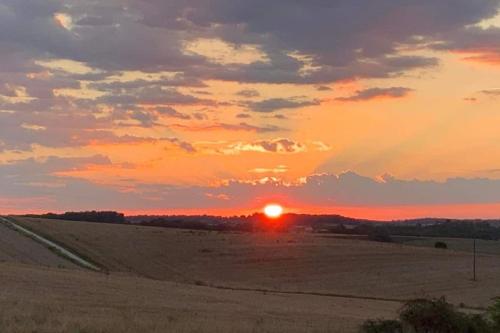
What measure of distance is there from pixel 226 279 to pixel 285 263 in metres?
12.5

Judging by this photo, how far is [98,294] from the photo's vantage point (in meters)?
33.0

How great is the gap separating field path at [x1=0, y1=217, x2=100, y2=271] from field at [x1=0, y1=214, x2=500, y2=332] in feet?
8.09

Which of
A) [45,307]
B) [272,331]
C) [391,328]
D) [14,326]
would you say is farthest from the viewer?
[45,307]

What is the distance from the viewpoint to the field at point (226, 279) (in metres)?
26.7

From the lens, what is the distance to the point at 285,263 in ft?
283

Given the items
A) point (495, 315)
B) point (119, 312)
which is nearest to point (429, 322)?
point (495, 315)

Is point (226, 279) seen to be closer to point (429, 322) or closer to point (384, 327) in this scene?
point (384, 327)

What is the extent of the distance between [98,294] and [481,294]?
43.3 m

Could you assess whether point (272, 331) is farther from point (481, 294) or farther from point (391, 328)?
point (481, 294)

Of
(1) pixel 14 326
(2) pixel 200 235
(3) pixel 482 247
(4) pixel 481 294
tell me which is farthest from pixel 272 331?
(3) pixel 482 247

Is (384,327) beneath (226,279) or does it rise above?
above

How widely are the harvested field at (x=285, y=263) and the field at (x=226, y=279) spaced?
0.12 m

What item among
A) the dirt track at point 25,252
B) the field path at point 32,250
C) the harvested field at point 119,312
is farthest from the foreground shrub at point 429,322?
the field path at point 32,250

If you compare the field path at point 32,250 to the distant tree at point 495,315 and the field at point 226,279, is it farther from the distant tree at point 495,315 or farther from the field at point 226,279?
the distant tree at point 495,315
